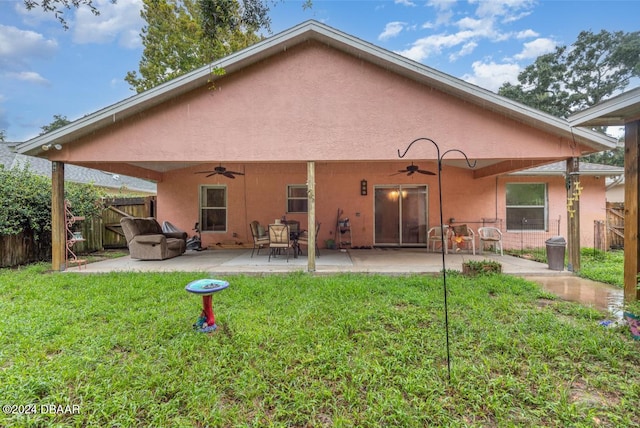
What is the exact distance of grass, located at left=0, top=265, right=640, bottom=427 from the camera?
202 centimetres

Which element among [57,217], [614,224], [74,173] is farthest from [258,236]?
[74,173]

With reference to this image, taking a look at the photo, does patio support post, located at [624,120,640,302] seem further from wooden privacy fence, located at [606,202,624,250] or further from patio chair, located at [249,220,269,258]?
wooden privacy fence, located at [606,202,624,250]

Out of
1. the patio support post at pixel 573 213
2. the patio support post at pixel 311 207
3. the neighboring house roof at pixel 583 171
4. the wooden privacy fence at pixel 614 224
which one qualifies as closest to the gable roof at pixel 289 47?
the patio support post at pixel 573 213

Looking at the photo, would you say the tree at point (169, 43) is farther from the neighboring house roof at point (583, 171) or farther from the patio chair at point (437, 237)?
the neighboring house roof at point (583, 171)

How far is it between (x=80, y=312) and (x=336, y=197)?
7040 mm

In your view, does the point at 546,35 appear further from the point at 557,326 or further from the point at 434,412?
the point at 434,412

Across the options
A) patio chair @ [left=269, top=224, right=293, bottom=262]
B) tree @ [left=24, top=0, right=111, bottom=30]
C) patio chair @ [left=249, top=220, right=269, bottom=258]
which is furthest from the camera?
patio chair @ [left=249, top=220, right=269, bottom=258]

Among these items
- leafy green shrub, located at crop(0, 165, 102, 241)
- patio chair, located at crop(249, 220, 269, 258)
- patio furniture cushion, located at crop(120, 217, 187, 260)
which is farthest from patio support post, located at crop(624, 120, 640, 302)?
leafy green shrub, located at crop(0, 165, 102, 241)

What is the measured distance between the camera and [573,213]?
5.72 m

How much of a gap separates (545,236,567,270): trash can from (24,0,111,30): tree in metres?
8.95

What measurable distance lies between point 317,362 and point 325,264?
408cm

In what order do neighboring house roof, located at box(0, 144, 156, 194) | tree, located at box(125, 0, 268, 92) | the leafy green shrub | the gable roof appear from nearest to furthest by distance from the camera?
the gable roof
the leafy green shrub
neighboring house roof, located at box(0, 144, 156, 194)
tree, located at box(125, 0, 268, 92)

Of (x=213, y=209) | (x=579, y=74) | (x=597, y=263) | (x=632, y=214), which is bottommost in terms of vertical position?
(x=597, y=263)

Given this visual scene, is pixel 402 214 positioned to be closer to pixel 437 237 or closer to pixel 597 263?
pixel 437 237
